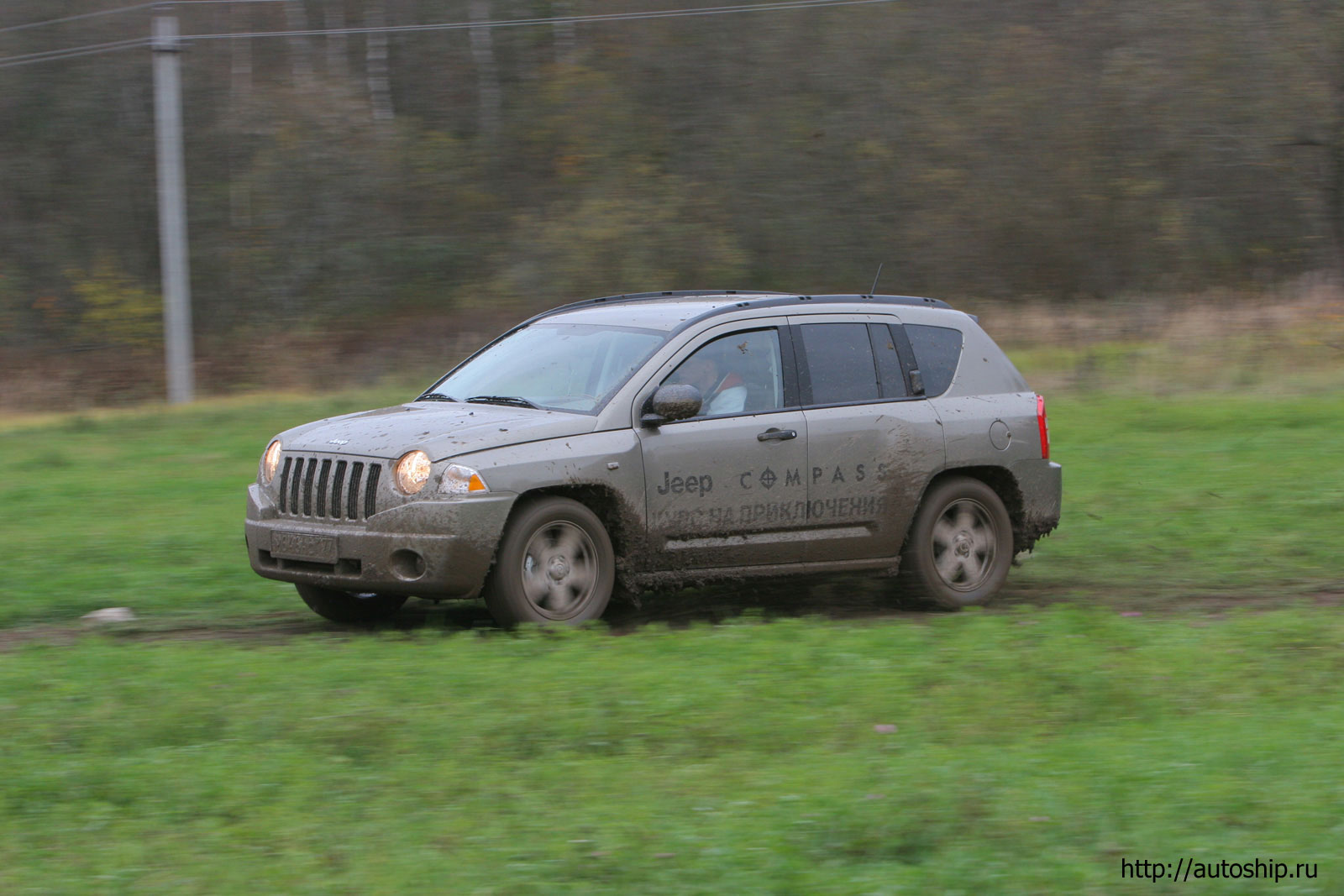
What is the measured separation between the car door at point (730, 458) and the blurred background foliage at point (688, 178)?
21.0m

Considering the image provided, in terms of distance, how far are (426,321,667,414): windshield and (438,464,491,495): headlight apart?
883mm

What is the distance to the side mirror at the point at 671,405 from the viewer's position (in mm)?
8305

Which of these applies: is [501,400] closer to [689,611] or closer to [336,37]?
[689,611]

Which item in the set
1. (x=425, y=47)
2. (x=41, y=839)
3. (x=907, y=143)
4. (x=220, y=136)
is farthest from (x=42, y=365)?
(x=41, y=839)

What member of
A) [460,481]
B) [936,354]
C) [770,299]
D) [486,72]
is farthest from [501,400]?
[486,72]

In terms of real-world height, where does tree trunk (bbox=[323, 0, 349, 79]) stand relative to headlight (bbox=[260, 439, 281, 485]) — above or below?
above

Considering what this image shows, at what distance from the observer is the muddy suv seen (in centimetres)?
782

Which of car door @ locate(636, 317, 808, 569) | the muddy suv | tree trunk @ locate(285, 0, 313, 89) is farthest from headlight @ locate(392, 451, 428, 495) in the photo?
tree trunk @ locate(285, 0, 313, 89)

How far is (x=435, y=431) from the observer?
7.98 metres

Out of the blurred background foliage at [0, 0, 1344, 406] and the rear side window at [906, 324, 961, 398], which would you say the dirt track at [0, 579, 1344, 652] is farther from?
the blurred background foliage at [0, 0, 1344, 406]

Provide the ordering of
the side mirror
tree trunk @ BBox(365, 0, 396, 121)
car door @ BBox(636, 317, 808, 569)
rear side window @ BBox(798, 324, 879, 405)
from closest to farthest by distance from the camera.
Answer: the side mirror, car door @ BBox(636, 317, 808, 569), rear side window @ BBox(798, 324, 879, 405), tree trunk @ BBox(365, 0, 396, 121)

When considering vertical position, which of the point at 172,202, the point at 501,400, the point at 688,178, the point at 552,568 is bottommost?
the point at 552,568

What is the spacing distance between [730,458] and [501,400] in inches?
51.7

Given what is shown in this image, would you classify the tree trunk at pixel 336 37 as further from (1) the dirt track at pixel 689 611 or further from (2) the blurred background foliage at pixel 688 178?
(1) the dirt track at pixel 689 611
